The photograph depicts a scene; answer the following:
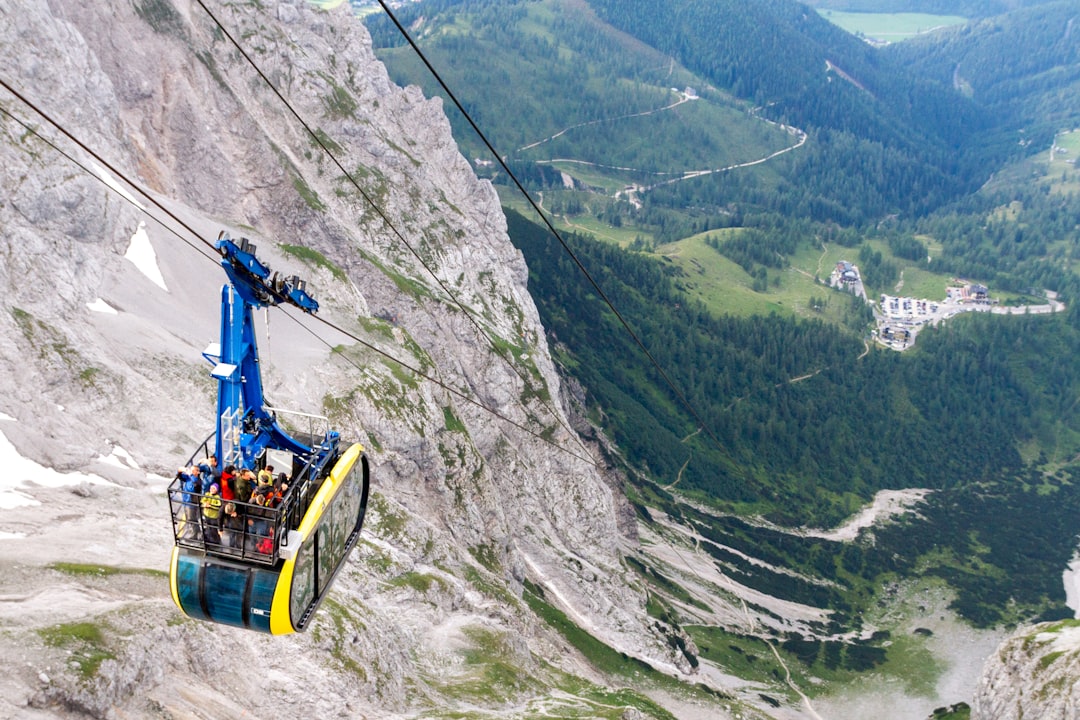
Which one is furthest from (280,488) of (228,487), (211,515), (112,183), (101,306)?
(112,183)

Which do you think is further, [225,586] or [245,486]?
[245,486]

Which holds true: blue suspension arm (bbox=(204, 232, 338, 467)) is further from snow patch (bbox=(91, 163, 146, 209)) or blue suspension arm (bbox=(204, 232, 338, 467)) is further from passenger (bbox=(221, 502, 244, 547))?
snow patch (bbox=(91, 163, 146, 209))

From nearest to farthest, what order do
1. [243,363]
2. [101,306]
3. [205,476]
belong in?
[205,476] < [243,363] < [101,306]

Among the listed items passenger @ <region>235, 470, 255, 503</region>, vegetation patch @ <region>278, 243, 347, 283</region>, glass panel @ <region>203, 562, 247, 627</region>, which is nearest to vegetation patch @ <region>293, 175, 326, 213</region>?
vegetation patch @ <region>278, 243, 347, 283</region>

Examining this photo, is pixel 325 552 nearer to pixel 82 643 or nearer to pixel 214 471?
pixel 214 471

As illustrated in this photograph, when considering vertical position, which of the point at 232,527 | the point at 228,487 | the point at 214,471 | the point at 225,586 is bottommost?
the point at 225,586
